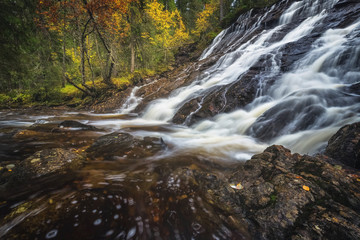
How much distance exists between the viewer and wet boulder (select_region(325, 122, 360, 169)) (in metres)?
2.54

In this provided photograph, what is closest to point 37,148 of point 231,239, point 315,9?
point 231,239

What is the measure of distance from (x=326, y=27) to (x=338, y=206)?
11.6 m

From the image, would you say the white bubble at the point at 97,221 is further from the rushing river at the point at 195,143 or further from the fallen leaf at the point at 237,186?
the fallen leaf at the point at 237,186

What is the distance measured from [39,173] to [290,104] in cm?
670

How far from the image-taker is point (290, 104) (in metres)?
5.48

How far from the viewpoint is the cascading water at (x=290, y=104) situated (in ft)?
14.8

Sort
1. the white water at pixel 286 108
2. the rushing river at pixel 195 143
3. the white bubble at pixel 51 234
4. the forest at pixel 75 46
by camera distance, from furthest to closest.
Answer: the forest at pixel 75 46
the white water at pixel 286 108
the rushing river at pixel 195 143
the white bubble at pixel 51 234

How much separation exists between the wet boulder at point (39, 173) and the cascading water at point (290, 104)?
262cm

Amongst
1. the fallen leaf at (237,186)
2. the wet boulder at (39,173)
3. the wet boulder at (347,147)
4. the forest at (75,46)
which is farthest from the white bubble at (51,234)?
the forest at (75,46)

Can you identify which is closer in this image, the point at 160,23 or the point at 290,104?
the point at 290,104

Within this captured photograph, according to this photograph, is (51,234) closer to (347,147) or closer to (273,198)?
(273,198)

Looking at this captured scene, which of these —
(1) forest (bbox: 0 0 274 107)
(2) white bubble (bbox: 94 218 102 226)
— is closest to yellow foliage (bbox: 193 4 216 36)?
(1) forest (bbox: 0 0 274 107)

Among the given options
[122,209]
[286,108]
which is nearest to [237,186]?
[122,209]

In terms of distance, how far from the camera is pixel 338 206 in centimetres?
167
